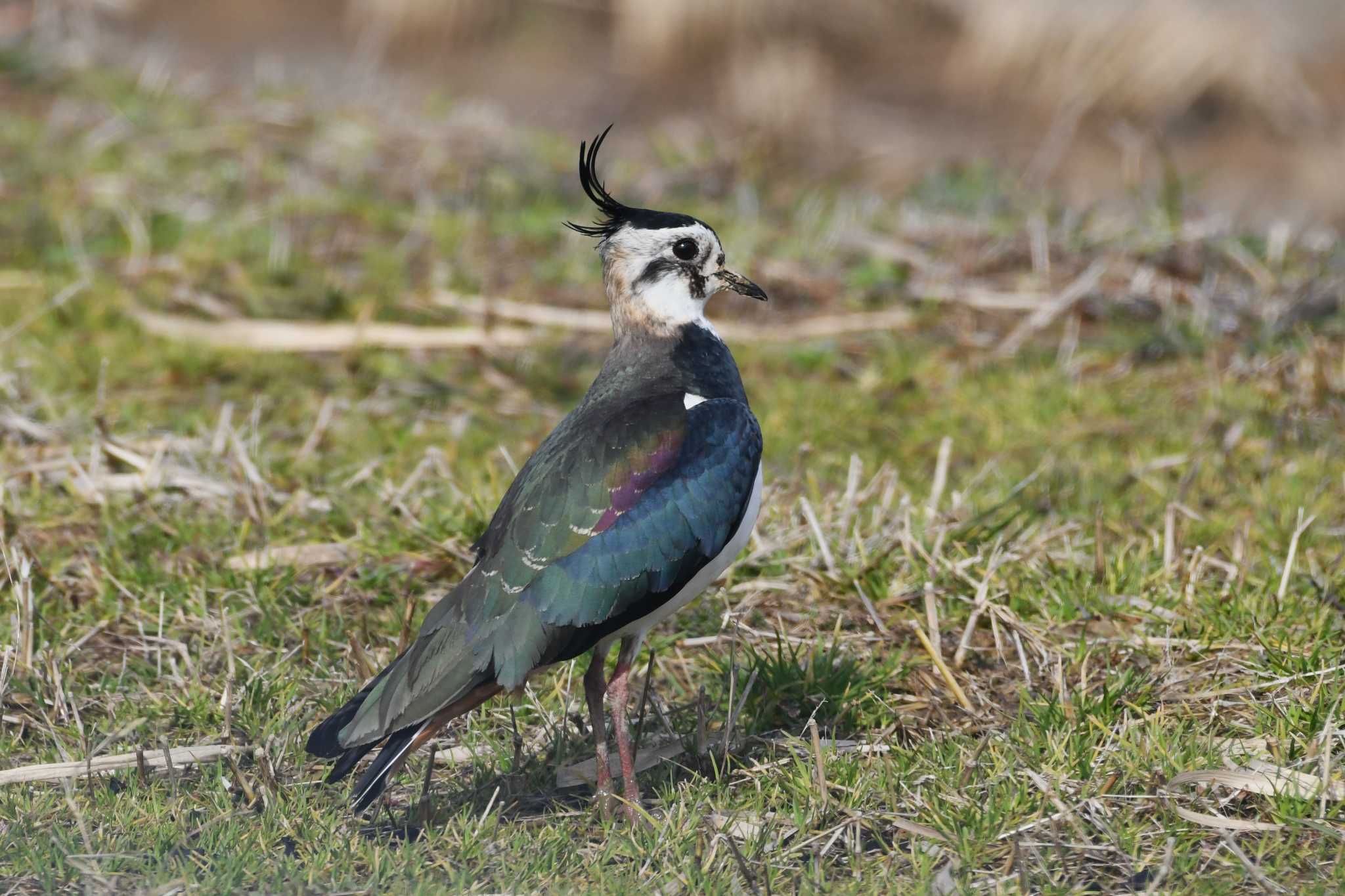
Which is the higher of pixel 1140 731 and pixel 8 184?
pixel 1140 731

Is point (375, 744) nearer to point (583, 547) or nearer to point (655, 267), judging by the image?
point (583, 547)

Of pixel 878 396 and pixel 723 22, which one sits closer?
pixel 878 396

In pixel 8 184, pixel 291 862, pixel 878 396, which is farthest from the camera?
pixel 8 184

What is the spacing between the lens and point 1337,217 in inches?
460

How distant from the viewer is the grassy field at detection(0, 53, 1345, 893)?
3811 mm

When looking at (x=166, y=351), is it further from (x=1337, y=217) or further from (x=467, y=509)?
(x=1337, y=217)

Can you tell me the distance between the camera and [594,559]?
12.9 ft

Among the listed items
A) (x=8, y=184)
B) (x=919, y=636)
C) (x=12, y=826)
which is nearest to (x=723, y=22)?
(x=8, y=184)

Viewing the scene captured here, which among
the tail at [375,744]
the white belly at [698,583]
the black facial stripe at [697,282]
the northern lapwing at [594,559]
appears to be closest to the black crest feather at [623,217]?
the black facial stripe at [697,282]

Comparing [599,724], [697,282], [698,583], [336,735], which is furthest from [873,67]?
[336,735]

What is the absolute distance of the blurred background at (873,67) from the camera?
13086 mm

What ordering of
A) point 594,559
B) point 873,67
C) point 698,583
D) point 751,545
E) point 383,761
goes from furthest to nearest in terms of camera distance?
1. point 873,67
2. point 751,545
3. point 698,583
4. point 594,559
5. point 383,761

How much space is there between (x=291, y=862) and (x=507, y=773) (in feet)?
2.38

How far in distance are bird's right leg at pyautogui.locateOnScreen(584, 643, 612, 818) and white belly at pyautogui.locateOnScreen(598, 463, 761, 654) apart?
45 millimetres
